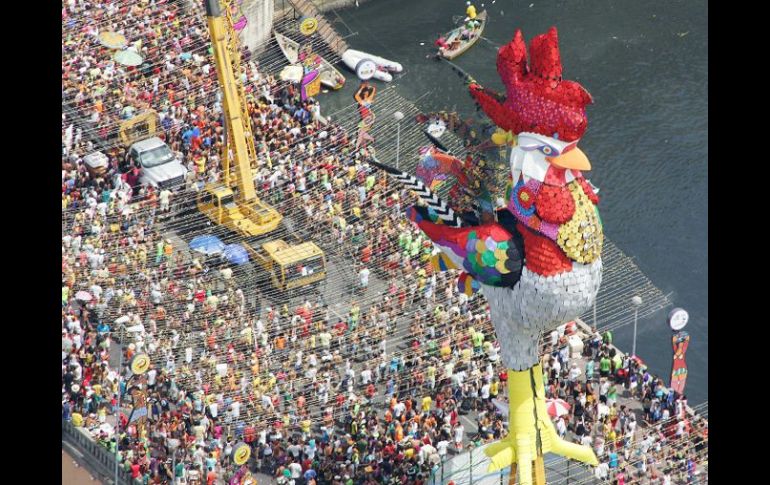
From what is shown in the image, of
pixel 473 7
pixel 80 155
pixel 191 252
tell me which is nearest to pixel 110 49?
pixel 80 155

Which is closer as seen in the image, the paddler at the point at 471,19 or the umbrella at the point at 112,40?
the umbrella at the point at 112,40

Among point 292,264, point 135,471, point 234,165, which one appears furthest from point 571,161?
point 234,165

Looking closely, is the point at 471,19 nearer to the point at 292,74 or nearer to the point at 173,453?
the point at 292,74

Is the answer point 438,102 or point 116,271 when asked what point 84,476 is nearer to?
point 116,271

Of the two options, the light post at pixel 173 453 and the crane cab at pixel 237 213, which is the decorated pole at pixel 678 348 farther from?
the light post at pixel 173 453

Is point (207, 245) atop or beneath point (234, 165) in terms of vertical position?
beneath

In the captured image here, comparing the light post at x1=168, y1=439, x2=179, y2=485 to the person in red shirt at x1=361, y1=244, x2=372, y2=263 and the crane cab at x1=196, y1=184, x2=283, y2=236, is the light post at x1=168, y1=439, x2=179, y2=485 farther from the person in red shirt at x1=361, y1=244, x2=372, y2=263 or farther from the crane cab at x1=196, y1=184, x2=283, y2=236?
the crane cab at x1=196, y1=184, x2=283, y2=236

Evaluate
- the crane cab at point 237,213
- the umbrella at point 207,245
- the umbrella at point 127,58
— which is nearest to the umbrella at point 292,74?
the umbrella at point 127,58
